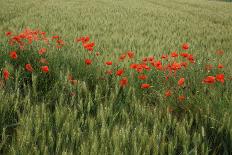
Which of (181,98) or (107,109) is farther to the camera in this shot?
(181,98)

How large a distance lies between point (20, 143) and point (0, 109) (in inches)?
15.3

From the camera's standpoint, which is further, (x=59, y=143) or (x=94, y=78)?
(x=94, y=78)

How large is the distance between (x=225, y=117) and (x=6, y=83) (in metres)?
1.36

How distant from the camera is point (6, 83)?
1883 mm

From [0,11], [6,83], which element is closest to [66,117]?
[6,83]

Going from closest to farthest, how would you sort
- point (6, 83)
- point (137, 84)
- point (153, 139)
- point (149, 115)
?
point (153, 139) < point (149, 115) < point (6, 83) < point (137, 84)

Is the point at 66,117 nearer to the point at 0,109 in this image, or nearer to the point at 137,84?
the point at 0,109

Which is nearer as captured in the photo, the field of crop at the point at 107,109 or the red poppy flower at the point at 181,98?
the field of crop at the point at 107,109

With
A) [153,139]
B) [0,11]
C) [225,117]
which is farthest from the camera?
[0,11]

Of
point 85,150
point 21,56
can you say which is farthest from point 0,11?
point 85,150

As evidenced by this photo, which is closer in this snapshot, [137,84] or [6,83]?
[6,83]

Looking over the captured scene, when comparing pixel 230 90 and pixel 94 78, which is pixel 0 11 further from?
pixel 230 90

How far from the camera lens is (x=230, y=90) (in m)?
1.89

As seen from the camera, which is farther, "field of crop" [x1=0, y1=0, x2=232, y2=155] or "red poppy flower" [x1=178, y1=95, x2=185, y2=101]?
"red poppy flower" [x1=178, y1=95, x2=185, y2=101]
